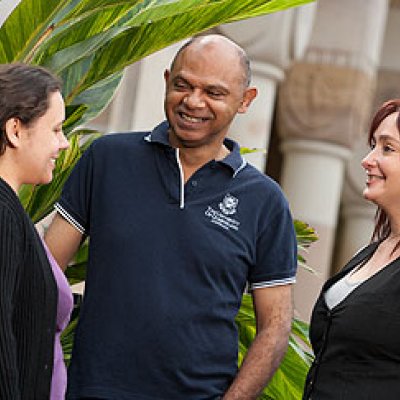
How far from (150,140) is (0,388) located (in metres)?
0.82

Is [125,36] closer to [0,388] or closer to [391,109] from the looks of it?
[391,109]

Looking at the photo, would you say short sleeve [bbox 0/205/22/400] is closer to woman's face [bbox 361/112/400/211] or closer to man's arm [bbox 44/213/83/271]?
man's arm [bbox 44/213/83/271]

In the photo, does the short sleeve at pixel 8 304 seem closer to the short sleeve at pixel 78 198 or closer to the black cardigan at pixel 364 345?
the short sleeve at pixel 78 198

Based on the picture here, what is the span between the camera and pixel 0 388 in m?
2.61

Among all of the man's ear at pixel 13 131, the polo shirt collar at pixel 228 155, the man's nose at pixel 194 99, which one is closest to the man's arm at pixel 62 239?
the polo shirt collar at pixel 228 155

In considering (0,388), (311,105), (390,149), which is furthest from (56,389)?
(311,105)

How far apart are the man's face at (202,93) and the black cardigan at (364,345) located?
0.48 m

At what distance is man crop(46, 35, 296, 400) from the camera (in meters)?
3.03

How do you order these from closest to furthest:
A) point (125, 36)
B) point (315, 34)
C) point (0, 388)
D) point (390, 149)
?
1. point (0, 388)
2. point (390, 149)
3. point (125, 36)
4. point (315, 34)

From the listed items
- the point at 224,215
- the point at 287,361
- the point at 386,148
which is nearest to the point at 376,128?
the point at 386,148

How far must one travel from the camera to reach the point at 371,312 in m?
3.00

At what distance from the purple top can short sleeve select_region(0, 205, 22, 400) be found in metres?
0.21

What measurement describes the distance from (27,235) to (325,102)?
589 centimetres

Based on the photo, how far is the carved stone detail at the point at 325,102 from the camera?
8.35 meters
